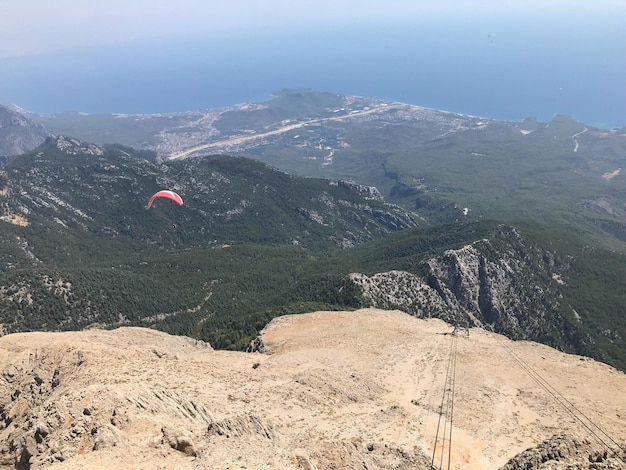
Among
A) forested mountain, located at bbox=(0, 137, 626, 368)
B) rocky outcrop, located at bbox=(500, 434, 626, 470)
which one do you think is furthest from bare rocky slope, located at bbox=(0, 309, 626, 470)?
forested mountain, located at bbox=(0, 137, 626, 368)

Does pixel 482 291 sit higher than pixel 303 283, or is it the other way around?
pixel 303 283

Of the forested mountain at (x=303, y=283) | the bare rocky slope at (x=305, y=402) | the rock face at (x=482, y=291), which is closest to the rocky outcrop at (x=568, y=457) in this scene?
the bare rocky slope at (x=305, y=402)

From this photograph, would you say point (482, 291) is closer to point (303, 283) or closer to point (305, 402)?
point (303, 283)

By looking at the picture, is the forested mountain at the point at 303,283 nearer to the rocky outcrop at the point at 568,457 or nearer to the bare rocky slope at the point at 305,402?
the bare rocky slope at the point at 305,402

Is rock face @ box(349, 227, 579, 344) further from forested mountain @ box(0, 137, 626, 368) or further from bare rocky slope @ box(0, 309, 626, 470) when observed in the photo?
bare rocky slope @ box(0, 309, 626, 470)

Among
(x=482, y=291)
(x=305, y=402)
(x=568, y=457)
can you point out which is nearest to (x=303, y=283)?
(x=482, y=291)

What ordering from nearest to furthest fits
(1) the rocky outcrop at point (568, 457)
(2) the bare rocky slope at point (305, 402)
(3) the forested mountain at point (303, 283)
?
(1) the rocky outcrop at point (568, 457)
(2) the bare rocky slope at point (305, 402)
(3) the forested mountain at point (303, 283)
